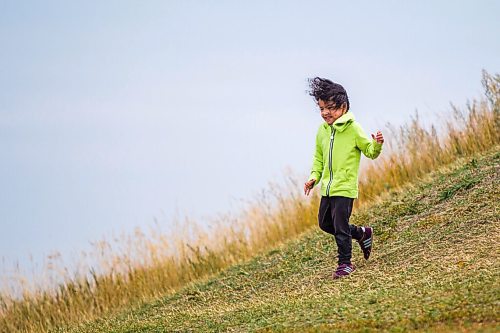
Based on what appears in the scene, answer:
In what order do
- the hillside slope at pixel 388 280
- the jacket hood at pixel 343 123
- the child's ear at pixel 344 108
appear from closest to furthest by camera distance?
the hillside slope at pixel 388 280, the jacket hood at pixel 343 123, the child's ear at pixel 344 108

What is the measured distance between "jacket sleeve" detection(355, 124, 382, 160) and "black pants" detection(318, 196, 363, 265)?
47 cm

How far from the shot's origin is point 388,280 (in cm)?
710

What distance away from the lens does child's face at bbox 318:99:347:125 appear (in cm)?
777

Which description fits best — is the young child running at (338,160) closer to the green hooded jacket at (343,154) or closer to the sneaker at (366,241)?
the green hooded jacket at (343,154)

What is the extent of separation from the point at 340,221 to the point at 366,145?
0.75m

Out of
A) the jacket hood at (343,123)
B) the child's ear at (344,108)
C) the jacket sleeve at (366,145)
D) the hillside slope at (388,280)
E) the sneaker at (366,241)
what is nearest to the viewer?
the hillside slope at (388,280)

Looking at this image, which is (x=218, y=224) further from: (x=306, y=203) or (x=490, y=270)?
(x=490, y=270)

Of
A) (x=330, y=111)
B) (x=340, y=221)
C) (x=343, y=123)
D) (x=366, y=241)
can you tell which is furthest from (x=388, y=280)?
(x=330, y=111)

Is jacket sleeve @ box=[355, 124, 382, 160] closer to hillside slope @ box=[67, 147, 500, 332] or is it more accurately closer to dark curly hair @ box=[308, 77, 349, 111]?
dark curly hair @ box=[308, 77, 349, 111]

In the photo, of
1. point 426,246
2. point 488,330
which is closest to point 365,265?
point 426,246

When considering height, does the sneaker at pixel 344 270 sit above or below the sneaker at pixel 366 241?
below

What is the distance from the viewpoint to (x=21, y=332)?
36.4ft

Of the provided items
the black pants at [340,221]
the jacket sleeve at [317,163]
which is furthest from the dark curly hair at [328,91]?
the black pants at [340,221]

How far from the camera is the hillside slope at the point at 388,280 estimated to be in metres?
5.47
